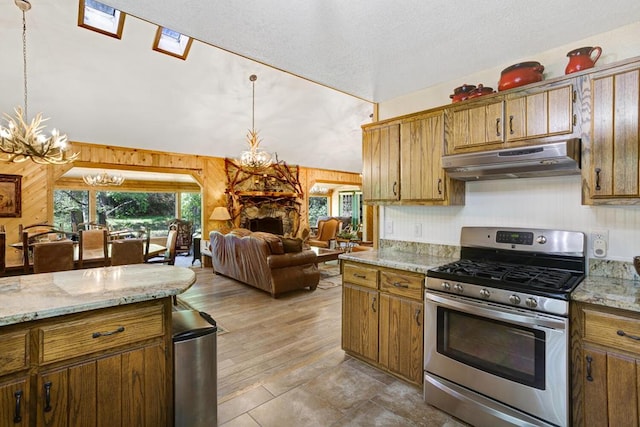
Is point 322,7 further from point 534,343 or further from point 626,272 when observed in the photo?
point 626,272

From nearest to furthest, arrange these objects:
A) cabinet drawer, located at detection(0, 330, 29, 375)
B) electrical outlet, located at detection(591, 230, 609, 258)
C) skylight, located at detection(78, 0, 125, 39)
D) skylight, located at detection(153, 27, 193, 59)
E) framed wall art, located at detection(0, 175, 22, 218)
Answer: cabinet drawer, located at detection(0, 330, 29, 375) → electrical outlet, located at detection(591, 230, 609, 258) → skylight, located at detection(78, 0, 125, 39) → skylight, located at detection(153, 27, 193, 59) → framed wall art, located at detection(0, 175, 22, 218)

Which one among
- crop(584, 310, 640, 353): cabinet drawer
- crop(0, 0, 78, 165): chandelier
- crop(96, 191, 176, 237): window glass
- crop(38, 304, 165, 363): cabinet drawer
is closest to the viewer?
crop(38, 304, 165, 363): cabinet drawer

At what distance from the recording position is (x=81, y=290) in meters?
1.54

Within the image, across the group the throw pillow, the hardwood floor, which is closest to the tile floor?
the hardwood floor

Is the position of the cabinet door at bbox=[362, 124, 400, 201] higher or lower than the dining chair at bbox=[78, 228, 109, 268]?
higher

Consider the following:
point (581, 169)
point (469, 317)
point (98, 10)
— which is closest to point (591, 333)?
point (469, 317)

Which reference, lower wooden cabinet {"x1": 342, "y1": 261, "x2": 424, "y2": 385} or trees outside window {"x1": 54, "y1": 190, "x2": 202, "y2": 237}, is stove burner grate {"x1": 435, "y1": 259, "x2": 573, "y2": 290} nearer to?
lower wooden cabinet {"x1": 342, "y1": 261, "x2": 424, "y2": 385}

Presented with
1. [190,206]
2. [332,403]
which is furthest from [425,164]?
[190,206]

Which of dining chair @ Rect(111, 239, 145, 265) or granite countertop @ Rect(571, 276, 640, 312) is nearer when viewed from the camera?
granite countertop @ Rect(571, 276, 640, 312)

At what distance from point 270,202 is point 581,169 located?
7.05 meters

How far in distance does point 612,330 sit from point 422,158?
1567mm

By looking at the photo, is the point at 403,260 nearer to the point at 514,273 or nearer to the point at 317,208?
the point at 514,273

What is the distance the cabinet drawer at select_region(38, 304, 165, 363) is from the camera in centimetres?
131

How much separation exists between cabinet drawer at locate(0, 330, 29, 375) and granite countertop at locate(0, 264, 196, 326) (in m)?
0.07
